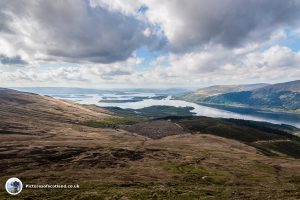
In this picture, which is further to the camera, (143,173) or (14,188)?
(143,173)

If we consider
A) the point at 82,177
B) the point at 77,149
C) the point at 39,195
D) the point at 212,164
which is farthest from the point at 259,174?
the point at 77,149

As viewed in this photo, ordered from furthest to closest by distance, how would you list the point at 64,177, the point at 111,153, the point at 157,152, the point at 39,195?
the point at 157,152, the point at 111,153, the point at 64,177, the point at 39,195

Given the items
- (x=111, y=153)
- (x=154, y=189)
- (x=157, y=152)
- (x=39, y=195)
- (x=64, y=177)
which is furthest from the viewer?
(x=157, y=152)

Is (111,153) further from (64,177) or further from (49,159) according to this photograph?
(64,177)

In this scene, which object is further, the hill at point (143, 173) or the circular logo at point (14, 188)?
the hill at point (143, 173)

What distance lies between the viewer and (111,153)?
15312 centimetres

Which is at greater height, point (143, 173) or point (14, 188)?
point (14, 188)

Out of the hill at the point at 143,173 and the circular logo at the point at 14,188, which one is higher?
the circular logo at the point at 14,188

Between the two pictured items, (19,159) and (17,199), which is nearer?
(17,199)

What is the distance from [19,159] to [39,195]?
7102 centimetres

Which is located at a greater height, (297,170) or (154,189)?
(154,189)

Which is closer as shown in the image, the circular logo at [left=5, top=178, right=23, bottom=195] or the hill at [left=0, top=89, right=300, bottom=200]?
the circular logo at [left=5, top=178, right=23, bottom=195]

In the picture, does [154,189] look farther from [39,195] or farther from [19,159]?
[19,159]

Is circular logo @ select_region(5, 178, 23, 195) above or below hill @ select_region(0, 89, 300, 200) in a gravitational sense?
above
